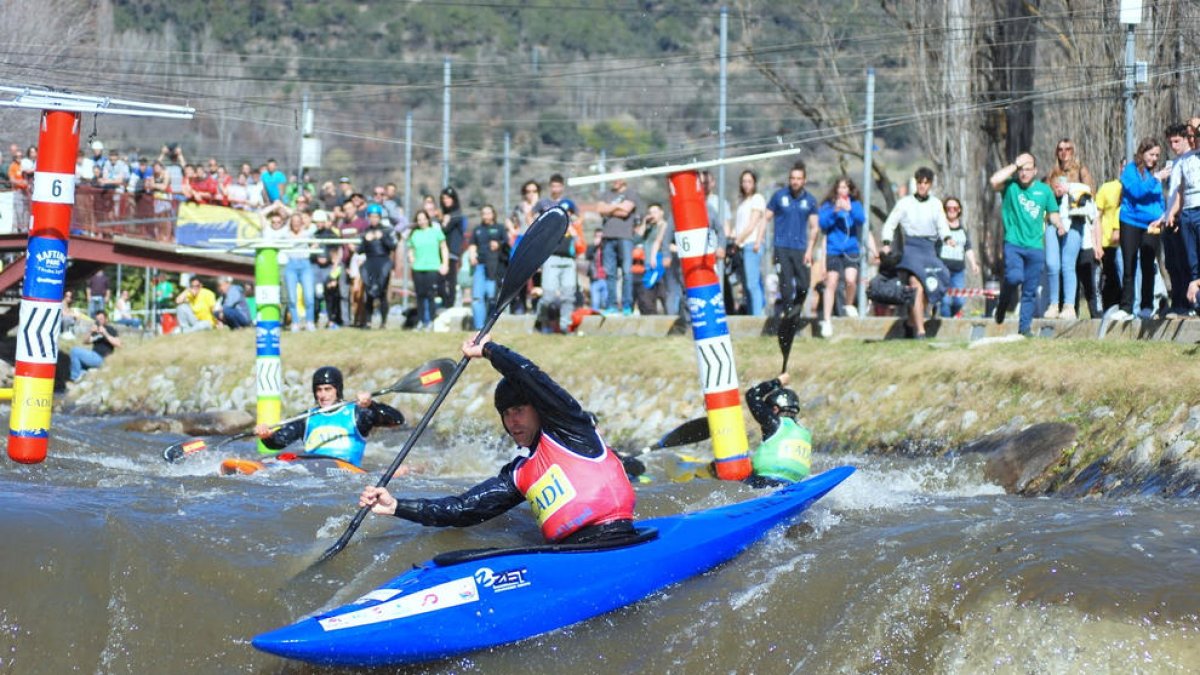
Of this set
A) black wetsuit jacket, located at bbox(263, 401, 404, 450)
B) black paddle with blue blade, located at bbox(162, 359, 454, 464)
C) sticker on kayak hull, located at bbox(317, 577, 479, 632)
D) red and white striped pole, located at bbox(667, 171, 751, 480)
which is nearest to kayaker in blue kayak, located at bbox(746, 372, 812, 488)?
red and white striped pole, located at bbox(667, 171, 751, 480)

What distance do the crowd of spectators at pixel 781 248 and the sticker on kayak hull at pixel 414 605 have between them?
2.69 m

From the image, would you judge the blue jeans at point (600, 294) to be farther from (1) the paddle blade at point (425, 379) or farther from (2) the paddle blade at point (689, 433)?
(2) the paddle blade at point (689, 433)

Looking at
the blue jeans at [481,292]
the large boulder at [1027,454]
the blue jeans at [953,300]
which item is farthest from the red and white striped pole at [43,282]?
the blue jeans at [481,292]

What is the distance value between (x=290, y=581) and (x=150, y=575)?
68 cm

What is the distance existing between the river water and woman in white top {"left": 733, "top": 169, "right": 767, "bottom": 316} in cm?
658

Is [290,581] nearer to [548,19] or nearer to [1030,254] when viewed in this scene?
[1030,254]

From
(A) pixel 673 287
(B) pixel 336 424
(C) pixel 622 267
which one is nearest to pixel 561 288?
(C) pixel 622 267

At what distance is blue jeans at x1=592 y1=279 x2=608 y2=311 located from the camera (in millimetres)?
19342

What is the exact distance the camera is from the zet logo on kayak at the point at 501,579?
749cm

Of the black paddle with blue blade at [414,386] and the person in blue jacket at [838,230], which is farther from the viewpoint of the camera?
the person in blue jacket at [838,230]

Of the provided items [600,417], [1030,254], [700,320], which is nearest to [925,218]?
[1030,254]

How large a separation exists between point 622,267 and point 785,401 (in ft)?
26.9

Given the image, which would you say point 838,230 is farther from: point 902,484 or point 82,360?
point 82,360

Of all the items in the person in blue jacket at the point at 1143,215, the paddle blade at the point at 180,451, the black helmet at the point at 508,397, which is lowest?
the paddle blade at the point at 180,451
